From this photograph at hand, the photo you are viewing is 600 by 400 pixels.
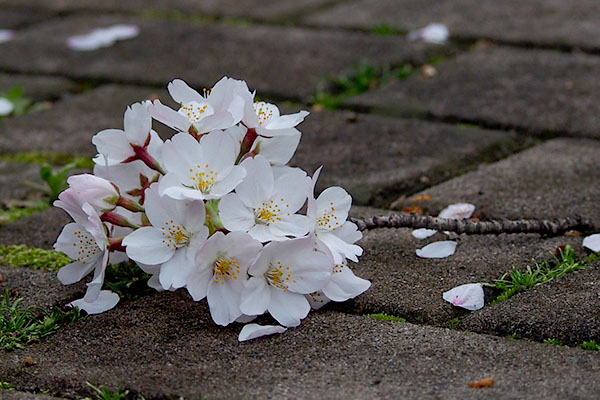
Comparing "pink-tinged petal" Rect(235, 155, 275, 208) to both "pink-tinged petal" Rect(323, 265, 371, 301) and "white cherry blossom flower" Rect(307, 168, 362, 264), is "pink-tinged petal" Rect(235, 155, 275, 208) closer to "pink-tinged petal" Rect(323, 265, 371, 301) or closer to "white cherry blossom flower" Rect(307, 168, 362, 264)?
"white cherry blossom flower" Rect(307, 168, 362, 264)

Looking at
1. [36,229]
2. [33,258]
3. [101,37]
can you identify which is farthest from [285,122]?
[101,37]

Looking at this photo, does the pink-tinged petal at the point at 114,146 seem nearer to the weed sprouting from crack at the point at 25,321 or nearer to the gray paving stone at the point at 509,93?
the weed sprouting from crack at the point at 25,321

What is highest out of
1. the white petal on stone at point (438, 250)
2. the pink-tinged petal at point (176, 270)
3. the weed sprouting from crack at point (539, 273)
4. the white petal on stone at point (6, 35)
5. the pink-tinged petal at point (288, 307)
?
the pink-tinged petal at point (176, 270)

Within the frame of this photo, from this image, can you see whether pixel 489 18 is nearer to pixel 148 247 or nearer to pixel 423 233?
pixel 423 233

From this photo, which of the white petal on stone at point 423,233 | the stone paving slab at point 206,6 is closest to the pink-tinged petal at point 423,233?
the white petal on stone at point 423,233

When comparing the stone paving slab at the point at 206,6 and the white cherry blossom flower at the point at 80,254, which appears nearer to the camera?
the white cherry blossom flower at the point at 80,254
